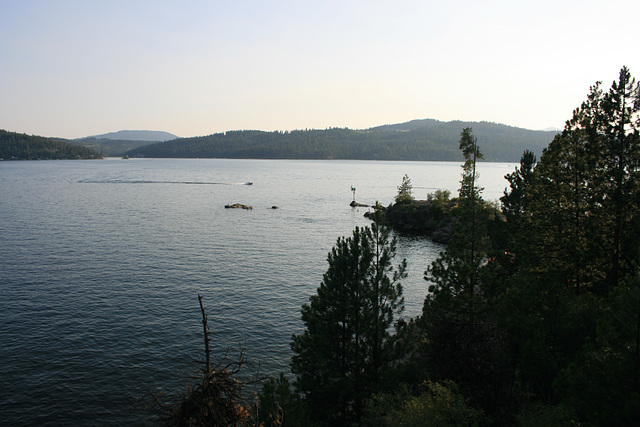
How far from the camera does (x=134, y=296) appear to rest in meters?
46.1

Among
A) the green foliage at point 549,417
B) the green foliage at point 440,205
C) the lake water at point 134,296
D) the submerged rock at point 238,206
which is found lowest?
the lake water at point 134,296

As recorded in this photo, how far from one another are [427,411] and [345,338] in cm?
708

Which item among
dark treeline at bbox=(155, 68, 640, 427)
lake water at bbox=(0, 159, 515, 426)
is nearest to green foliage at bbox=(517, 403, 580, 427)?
dark treeline at bbox=(155, 68, 640, 427)

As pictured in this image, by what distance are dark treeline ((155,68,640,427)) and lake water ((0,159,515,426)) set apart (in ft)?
19.3

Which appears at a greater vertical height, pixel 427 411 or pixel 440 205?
pixel 440 205

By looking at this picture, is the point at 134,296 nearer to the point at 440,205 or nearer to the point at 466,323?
the point at 466,323

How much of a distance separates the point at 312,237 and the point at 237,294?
1380 inches

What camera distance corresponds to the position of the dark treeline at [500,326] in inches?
739

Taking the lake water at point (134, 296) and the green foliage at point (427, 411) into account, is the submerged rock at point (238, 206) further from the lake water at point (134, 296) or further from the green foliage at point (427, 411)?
the green foliage at point (427, 411)

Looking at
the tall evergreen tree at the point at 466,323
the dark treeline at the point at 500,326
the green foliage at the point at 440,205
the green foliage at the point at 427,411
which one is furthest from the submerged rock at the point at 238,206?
the green foliage at the point at 427,411

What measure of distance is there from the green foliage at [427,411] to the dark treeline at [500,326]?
87 mm

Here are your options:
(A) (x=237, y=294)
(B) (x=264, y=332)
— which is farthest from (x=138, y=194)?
(B) (x=264, y=332)

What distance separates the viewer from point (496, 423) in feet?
73.2

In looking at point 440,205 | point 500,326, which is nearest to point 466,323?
point 500,326
